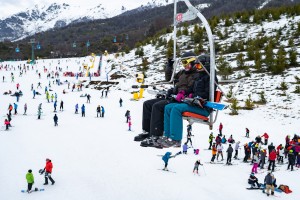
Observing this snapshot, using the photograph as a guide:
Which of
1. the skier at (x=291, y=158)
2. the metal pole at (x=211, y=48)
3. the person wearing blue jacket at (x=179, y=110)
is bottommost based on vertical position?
the skier at (x=291, y=158)

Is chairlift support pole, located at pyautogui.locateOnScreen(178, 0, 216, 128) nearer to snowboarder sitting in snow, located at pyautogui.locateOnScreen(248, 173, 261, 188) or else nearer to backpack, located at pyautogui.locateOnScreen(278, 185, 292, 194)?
snowboarder sitting in snow, located at pyautogui.locateOnScreen(248, 173, 261, 188)

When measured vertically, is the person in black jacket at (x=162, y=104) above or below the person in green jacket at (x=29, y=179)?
above

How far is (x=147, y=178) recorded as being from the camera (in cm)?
1627

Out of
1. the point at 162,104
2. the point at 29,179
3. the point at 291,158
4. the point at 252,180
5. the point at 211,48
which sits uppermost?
the point at 211,48

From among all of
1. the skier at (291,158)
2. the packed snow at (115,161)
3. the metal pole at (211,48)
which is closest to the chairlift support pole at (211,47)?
the metal pole at (211,48)

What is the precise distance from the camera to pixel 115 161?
18.5 meters

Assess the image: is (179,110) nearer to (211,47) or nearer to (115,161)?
(211,47)

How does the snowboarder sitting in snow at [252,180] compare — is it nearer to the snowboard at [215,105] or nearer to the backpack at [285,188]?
the backpack at [285,188]

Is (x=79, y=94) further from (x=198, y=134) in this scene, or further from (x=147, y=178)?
(x=147, y=178)

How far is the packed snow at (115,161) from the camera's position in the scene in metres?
14.7

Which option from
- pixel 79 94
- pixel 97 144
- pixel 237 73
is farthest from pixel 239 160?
pixel 79 94

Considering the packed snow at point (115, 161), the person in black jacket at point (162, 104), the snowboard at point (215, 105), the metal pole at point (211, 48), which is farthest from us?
the packed snow at point (115, 161)

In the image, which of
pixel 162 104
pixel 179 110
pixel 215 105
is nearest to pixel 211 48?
pixel 215 105

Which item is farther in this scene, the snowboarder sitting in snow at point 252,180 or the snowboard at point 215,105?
the snowboarder sitting in snow at point 252,180
